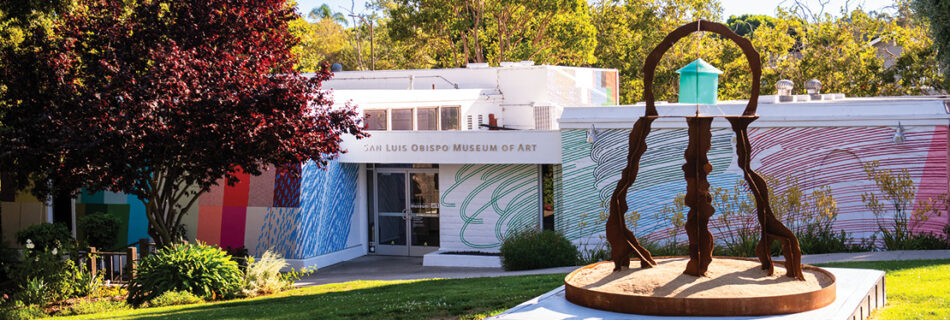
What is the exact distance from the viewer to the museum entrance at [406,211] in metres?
22.2

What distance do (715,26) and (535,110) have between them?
21193mm

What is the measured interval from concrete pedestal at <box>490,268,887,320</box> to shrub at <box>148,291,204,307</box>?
718 cm

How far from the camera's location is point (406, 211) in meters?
22.5

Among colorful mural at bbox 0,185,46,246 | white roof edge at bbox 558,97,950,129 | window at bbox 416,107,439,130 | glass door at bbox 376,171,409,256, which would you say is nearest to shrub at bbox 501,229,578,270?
white roof edge at bbox 558,97,950,129

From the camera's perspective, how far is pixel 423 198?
22297 mm

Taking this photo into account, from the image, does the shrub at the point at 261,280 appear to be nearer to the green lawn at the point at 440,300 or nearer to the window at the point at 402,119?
the green lawn at the point at 440,300

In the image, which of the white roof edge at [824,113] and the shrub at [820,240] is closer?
the shrub at [820,240]

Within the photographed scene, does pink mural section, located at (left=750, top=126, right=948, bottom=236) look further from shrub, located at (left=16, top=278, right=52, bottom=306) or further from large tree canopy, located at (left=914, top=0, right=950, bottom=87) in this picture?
shrub, located at (left=16, top=278, right=52, bottom=306)

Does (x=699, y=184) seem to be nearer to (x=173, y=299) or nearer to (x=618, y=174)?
(x=173, y=299)

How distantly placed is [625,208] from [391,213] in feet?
44.6

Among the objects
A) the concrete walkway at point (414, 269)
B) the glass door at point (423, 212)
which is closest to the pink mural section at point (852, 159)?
the concrete walkway at point (414, 269)

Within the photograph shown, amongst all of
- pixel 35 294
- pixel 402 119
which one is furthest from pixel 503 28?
pixel 35 294

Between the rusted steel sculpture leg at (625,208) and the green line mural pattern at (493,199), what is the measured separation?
1069cm

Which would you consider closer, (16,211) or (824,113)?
(824,113)
